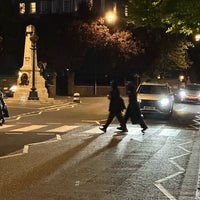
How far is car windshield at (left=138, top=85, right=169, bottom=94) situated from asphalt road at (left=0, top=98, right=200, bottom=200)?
598cm

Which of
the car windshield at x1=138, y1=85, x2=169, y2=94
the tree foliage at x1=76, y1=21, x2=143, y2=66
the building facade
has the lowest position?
the car windshield at x1=138, y1=85, x2=169, y2=94

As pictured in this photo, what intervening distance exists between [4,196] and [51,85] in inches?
1572

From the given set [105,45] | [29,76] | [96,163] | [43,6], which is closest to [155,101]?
[96,163]

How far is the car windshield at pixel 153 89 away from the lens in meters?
25.7

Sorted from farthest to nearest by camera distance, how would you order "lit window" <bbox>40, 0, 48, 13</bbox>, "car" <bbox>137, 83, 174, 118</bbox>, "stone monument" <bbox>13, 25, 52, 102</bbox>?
1. "lit window" <bbox>40, 0, 48, 13</bbox>
2. "stone monument" <bbox>13, 25, 52, 102</bbox>
3. "car" <bbox>137, 83, 174, 118</bbox>

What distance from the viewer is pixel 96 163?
451 inches

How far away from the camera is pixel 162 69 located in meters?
60.3

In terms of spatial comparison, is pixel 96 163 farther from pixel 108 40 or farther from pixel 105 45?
pixel 105 45

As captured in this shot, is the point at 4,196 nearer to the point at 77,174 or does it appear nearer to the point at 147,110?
the point at 77,174

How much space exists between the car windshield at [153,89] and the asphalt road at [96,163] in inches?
235

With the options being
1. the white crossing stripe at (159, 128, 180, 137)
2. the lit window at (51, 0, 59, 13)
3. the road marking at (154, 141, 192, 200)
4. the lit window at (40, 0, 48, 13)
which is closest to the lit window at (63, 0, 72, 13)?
the lit window at (51, 0, 59, 13)

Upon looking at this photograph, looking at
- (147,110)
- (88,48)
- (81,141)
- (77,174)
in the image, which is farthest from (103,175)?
(88,48)

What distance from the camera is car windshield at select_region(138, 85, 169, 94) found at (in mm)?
25734

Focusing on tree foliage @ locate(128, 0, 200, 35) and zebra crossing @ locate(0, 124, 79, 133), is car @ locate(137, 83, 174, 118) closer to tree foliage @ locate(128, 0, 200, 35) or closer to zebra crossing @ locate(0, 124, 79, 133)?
zebra crossing @ locate(0, 124, 79, 133)
